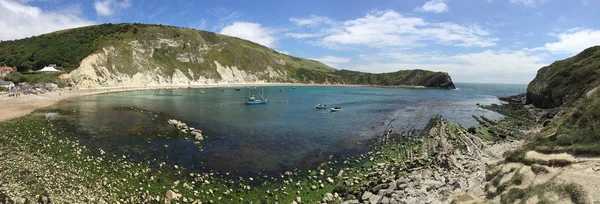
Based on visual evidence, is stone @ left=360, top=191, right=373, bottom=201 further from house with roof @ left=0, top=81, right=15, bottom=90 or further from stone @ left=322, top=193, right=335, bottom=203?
house with roof @ left=0, top=81, right=15, bottom=90

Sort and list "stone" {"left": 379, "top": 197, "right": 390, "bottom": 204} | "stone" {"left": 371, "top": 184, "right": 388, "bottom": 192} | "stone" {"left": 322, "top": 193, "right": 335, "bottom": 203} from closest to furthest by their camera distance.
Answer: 1. "stone" {"left": 379, "top": 197, "right": 390, "bottom": 204}
2. "stone" {"left": 322, "top": 193, "right": 335, "bottom": 203}
3. "stone" {"left": 371, "top": 184, "right": 388, "bottom": 192}

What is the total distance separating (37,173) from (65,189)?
11.9 ft

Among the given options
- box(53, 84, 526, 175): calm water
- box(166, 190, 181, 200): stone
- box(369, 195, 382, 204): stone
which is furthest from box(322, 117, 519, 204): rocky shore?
box(166, 190, 181, 200): stone

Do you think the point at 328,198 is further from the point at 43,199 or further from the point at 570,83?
the point at 570,83

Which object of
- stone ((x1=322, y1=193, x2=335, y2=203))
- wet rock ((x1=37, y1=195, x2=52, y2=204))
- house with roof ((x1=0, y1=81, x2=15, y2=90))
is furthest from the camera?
house with roof ((x1=0, y1=81, x2=15, y2=90))

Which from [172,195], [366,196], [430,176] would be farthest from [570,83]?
[172,195]

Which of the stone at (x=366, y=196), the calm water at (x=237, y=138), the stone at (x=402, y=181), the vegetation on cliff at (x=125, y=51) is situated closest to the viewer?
the stone at (x=366, y=196)

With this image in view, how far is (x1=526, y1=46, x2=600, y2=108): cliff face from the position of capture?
53.6 m

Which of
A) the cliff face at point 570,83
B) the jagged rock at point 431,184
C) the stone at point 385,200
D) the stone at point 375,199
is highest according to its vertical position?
the cliff face at point 570,83

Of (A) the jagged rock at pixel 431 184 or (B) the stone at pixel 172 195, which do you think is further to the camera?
(A) the jagged rock at pixel 431 184

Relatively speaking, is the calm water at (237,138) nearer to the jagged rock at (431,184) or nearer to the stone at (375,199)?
the stone at (375,199)

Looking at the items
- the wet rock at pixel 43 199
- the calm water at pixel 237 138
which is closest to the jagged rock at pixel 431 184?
the calm water at pixel 237 138

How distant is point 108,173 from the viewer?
21.4 meters

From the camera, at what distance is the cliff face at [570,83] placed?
5359 cm
